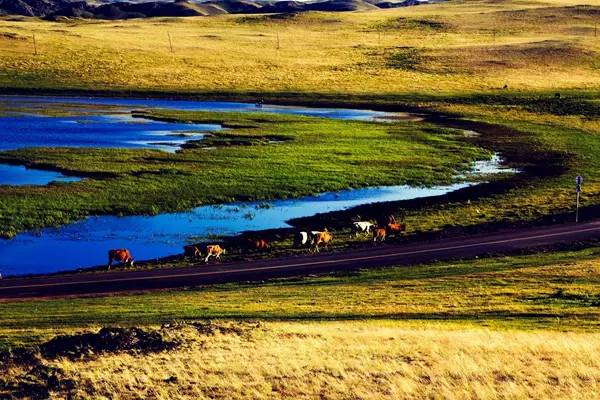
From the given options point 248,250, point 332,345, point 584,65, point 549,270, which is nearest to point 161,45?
point 584,65

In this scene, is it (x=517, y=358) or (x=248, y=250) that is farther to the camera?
(x=248, y=250)

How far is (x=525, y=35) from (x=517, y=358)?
16446 centimetres

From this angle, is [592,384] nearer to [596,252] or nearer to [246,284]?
[246,284]

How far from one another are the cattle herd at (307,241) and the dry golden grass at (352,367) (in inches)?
628

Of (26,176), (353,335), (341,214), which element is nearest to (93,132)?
(26,176)

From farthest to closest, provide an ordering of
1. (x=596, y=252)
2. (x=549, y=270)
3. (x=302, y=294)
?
1. (x=596, y=252)
2. (x=549, y=270)
3. (x=302, y=294)

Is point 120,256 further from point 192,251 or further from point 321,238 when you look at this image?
point 321,238

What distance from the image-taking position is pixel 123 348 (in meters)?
23.4

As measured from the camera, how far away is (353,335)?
85.8 ft

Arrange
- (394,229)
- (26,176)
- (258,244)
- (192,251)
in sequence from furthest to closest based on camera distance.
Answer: (26,176), (394,229), (258,244), (192,251)

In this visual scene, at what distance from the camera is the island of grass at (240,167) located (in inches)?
2096

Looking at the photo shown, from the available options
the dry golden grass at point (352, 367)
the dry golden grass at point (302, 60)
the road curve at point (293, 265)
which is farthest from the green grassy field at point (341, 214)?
the road curve at point (293, 265)

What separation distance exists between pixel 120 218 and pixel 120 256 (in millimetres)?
10550

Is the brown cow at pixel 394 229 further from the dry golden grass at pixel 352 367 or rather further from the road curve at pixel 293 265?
the dry golden grass at pixel 352 367
